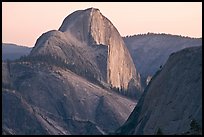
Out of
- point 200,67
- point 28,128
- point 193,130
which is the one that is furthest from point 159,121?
point 28,128

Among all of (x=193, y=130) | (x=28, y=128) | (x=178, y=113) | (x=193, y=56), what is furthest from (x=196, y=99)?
(x=28, y=128)

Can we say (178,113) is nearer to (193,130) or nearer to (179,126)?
(179,126)

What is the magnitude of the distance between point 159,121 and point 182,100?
19.2ft

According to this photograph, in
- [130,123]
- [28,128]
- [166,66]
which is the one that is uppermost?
[166,66]

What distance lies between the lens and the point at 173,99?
407 ft

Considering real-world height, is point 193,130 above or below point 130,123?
above

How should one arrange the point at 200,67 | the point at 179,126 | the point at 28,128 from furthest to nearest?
the point at 28,128, the point at 200,67, the point at 179,126

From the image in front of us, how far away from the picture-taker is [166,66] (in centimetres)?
13912

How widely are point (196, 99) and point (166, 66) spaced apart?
2364cm

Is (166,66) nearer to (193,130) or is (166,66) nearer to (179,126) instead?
(179,126)

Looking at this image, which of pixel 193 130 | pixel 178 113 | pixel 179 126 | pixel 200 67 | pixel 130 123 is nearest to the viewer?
pixel 193 130

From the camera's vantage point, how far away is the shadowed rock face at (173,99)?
111938 mm

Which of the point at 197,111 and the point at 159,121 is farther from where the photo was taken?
the point at 159,121

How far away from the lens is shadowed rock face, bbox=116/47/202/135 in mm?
111938
